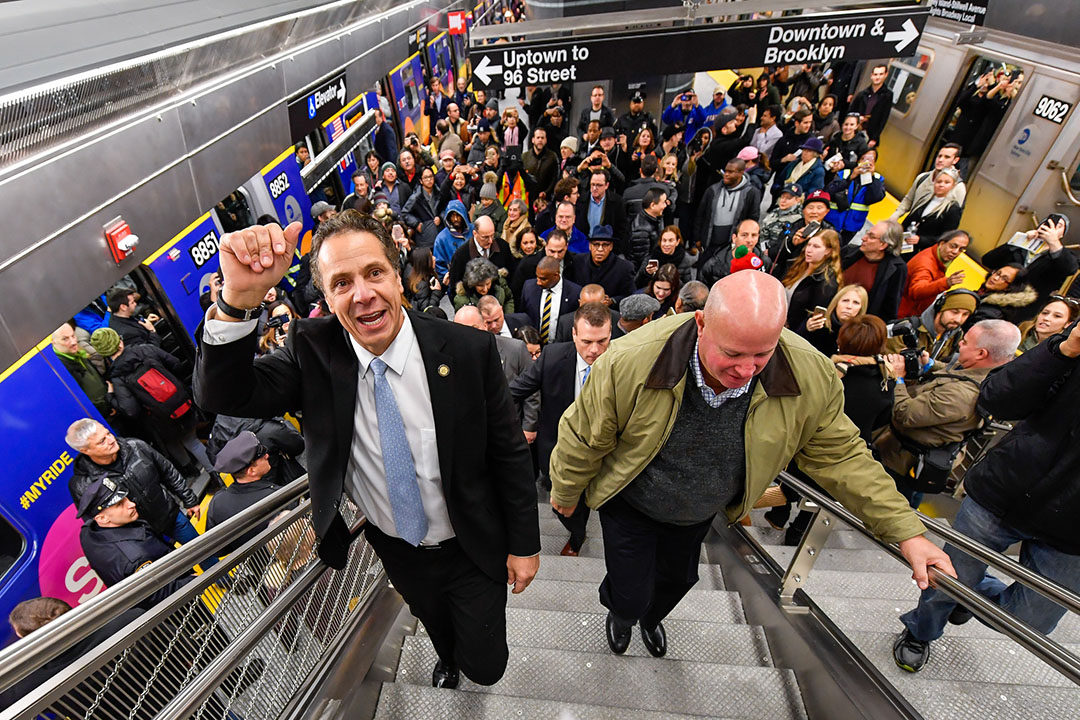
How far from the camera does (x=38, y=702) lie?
3.89 feet

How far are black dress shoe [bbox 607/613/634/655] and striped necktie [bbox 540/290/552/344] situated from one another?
2709 millimetres

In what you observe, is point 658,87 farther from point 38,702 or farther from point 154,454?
point 38,702

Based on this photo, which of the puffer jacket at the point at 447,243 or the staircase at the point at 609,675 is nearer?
the staircase at the point at 609,675

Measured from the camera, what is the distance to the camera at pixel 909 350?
341 centimetres

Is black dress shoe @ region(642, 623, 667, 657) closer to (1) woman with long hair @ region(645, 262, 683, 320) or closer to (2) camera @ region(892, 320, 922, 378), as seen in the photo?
(2) camera @ region(892, 320, 922, 378)

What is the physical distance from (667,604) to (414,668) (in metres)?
1.28

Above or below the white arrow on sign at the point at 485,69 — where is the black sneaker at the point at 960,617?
below

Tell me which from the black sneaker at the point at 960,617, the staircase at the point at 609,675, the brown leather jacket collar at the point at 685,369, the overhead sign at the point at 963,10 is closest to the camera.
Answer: the brown leather jacket collar at the point at 685,369

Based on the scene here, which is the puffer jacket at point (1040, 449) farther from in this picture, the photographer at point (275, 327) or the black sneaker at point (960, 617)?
the photographer at point (275, 327)

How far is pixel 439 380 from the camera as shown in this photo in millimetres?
1773

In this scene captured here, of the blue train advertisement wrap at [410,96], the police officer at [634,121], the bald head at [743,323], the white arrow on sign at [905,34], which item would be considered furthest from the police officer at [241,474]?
the blue train advertisement wrap at [410,96]

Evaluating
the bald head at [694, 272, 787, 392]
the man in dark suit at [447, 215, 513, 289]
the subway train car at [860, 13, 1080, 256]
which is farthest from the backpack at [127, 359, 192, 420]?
the subway train car at [860, 13, 1080, 256]

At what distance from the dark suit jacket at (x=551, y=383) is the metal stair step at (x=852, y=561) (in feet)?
5.56

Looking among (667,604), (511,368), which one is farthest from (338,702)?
(511,368)
